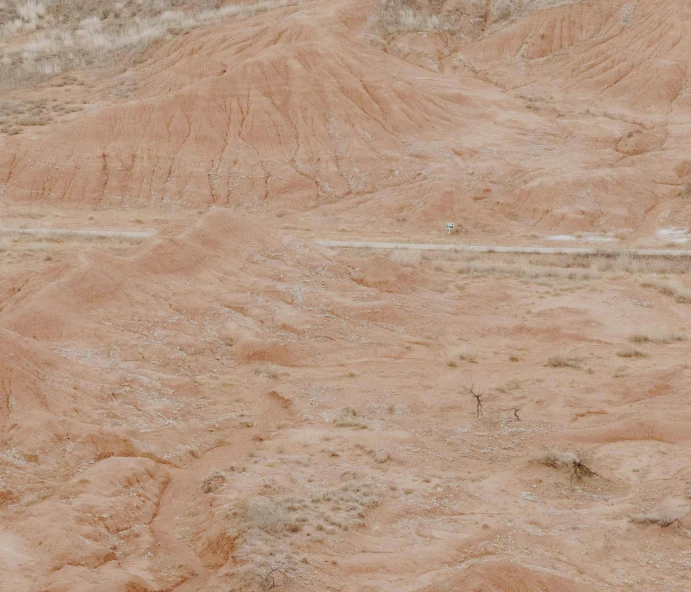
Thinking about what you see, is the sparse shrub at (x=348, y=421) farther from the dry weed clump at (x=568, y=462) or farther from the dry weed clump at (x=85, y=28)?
the dry weed clump at (x=85, y=28)

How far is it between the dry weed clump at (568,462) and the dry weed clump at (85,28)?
42.2 metres

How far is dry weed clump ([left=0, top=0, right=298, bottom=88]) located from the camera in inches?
2060

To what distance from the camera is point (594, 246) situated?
32.5 meters

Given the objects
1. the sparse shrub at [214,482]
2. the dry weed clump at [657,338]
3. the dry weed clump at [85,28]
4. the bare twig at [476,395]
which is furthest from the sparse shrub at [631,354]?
the dry weed clump at [85,28]

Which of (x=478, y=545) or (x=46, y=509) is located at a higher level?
(x=46, y=509)

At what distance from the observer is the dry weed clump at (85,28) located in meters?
52.3

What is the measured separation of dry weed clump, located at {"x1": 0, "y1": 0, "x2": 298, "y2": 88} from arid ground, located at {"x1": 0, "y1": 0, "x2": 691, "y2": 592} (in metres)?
0.74

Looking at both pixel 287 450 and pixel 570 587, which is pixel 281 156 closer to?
pixel 287 450

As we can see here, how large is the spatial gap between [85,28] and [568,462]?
54690 mm

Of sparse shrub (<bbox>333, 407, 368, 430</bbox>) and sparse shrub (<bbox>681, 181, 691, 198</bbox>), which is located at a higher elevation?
sparse shrub (<bbox>333, 407, 368, 430</bbox>)

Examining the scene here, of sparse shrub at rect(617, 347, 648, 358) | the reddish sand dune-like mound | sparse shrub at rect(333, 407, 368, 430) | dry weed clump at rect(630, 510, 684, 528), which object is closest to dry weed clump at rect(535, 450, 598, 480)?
dry weed clump at rect(630, 510, 684, 528)

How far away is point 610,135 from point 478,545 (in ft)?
110

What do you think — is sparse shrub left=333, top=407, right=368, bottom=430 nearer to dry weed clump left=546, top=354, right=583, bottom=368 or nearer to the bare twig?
the bare twig

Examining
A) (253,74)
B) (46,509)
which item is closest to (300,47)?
(253,74)
